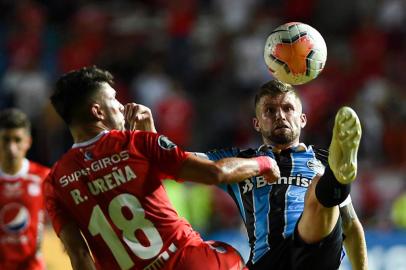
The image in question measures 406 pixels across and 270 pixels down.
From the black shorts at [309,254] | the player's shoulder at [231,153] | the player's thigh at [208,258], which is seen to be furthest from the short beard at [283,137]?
the player's thigh at [208,258]

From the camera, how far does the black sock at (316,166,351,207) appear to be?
548 cm

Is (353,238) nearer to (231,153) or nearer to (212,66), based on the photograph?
(231,153)

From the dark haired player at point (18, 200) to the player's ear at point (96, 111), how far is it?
10.3ft

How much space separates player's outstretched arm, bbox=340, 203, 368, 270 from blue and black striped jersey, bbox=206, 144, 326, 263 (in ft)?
1.13

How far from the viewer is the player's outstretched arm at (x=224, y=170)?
498 centimetres

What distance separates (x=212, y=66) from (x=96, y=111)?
33.5 feet

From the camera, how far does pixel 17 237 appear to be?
8.12 metres

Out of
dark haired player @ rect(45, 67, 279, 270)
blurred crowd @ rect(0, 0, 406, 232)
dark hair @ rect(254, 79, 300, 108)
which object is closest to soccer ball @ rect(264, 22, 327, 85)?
dark hair @ rect(254, 79, 300, 108)

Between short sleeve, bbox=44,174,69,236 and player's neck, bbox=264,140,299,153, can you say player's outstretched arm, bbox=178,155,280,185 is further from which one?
player's neck, bbox=264,140,299,153

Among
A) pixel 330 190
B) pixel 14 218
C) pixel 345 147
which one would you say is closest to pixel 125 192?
pixel 330 190

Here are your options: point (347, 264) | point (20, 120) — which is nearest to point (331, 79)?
point (347, 264)

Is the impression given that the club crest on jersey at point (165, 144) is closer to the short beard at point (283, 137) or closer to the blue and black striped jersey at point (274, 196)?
the blue and black striped jersey at point (274, 196)

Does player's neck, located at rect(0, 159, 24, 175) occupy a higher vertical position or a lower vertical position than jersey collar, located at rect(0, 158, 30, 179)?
higher

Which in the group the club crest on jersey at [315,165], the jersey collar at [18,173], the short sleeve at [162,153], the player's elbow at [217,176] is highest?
the short sleeve at [162,153]
